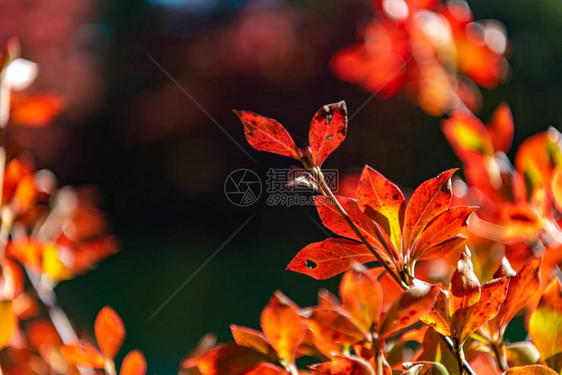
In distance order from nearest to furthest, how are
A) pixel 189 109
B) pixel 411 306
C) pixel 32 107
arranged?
pixel 411 306
pixel 32 107
pixel 189 109

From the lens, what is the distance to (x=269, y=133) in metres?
0.15

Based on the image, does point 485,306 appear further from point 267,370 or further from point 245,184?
point 245,184

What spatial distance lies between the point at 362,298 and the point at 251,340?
0.13 ft

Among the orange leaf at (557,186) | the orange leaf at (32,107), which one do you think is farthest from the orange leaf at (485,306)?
the orange leaf at (32,107)

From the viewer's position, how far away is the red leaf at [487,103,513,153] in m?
0.30

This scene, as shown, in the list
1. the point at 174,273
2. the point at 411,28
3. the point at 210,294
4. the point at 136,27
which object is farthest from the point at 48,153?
the point at 411,28

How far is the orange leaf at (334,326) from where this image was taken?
131mm

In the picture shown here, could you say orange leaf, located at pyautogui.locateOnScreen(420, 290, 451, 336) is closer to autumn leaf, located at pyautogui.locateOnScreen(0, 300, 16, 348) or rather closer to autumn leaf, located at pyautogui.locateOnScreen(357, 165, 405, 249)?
autumn leaf, located at pyautogui.locateOnScreen(357, 165, 405, 249)

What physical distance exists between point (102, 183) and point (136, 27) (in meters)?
1.52

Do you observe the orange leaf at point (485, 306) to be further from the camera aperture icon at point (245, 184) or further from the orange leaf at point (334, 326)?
the camera aperture icon at point (245, 184)

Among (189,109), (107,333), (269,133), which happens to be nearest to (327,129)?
(269,133)

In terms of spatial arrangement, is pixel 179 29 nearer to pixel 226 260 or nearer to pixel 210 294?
pixel 226 260

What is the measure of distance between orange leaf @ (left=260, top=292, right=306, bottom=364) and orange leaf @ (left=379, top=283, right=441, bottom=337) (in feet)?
0.09

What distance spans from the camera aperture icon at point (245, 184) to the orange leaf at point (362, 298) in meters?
0.14
